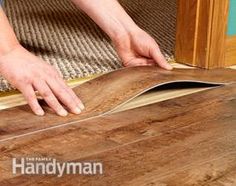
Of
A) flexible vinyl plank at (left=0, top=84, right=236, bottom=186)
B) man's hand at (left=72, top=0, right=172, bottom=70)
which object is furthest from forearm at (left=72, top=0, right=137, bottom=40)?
flexible vinyl plank at (left=0, top=84, right=236, bottom=186)

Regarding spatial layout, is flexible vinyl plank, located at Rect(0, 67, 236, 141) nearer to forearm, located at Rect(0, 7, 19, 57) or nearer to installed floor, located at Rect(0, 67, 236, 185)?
installed floor, located at Rect(0, 67, 236, 185)

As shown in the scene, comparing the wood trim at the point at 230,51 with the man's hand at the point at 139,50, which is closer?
the man's hand at the point at 139,50

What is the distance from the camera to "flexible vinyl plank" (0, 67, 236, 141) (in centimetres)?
109

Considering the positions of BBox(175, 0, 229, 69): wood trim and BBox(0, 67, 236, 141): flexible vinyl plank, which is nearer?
BBox(0, 67, 236, 141): flexible vinyl plank

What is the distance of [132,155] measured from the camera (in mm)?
938

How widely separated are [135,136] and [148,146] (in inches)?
2.3

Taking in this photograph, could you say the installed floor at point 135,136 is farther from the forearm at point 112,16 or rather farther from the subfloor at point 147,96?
the forearm at point 112,16

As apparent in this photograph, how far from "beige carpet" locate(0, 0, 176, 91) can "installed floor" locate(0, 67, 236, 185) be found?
0.91 feet

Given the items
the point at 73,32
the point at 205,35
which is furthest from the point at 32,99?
the point at 73,32

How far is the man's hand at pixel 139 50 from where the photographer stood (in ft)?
4.85

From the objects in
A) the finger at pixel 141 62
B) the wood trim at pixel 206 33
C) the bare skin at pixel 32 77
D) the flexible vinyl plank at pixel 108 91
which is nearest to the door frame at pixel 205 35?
the wood trim at pixel 206 33

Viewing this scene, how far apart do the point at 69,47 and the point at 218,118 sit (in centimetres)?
86

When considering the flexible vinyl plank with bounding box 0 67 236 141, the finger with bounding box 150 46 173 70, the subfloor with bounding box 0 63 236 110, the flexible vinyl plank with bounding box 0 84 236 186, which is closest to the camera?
the flexible vinyl plank with bounding box 0 84 236 186

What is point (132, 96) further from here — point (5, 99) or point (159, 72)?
point (5, 99)
